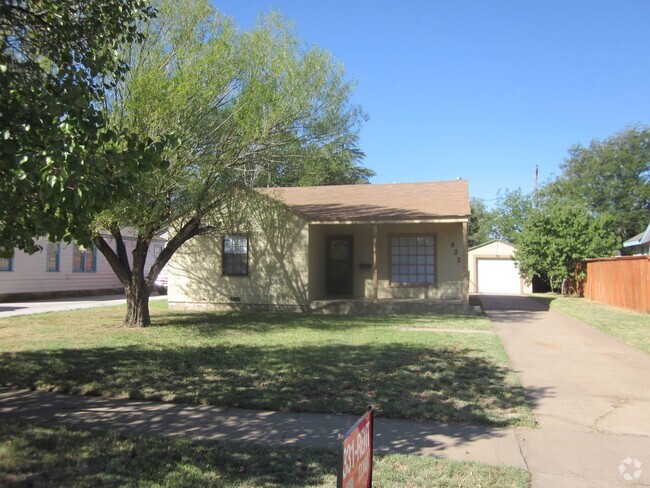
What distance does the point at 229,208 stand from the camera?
520 inches

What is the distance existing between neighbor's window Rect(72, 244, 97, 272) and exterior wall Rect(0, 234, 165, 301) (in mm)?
167

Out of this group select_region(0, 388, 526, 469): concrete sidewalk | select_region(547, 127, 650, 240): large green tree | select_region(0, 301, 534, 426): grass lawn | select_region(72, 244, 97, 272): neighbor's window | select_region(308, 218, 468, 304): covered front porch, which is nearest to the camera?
select_region(0, 388, 526, 469): concrete sidewalk

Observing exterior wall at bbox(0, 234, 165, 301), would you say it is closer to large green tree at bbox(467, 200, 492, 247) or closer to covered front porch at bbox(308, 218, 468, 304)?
covered front porch at bbox(308, 218, 468, 304)

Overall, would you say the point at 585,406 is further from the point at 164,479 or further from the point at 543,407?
the point at 164,479

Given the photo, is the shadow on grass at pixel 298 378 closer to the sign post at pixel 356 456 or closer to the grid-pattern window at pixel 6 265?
the sign post at pixel 356 456

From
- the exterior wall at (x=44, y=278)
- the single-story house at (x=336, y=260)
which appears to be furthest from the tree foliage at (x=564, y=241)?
the exterior wall at (x=44, y=278)

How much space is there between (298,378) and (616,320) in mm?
10736

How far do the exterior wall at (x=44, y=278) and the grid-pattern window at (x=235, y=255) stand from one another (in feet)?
23.0

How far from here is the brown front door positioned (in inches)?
721

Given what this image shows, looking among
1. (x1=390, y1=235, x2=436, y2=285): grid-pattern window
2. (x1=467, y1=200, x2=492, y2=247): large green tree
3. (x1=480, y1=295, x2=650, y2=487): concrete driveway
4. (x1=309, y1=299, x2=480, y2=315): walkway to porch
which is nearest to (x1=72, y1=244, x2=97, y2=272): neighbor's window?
(x1=309, y1=299, x2=480, y2=315): walkway to porch

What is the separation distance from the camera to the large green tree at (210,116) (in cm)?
993

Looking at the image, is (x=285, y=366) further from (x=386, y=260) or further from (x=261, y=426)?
(x=386, y=260)

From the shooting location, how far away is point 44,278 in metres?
22.0

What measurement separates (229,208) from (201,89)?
3.50m
